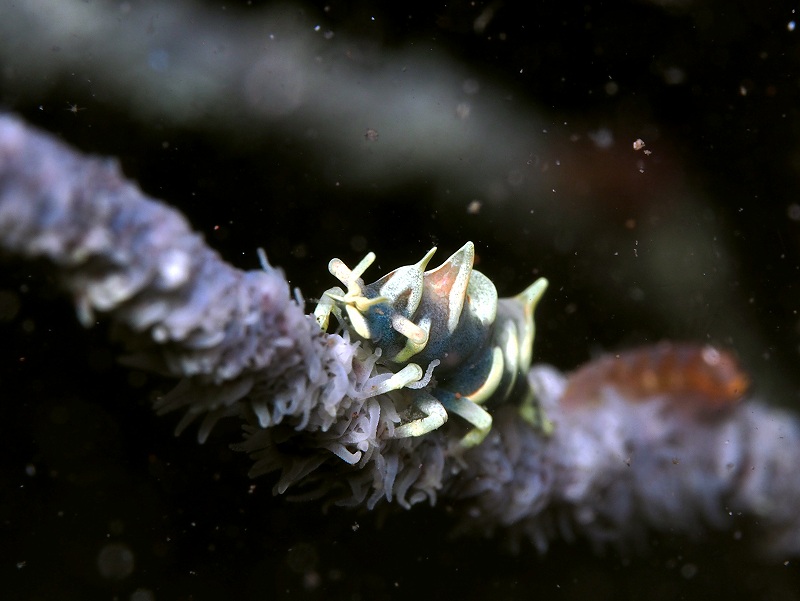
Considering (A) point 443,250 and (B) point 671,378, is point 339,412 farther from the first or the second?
(B) point 671,378

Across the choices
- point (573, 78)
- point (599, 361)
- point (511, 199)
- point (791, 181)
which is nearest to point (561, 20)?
point (573, 78)

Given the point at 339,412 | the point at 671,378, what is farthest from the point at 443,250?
the point at 671,378

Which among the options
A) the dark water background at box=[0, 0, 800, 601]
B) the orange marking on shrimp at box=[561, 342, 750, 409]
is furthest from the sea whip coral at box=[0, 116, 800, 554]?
the dark water background at box=[0, 0, 800, 601]

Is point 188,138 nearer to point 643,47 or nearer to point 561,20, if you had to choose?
point 561,20

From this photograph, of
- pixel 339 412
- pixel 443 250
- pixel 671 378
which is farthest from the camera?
pixel 671 378

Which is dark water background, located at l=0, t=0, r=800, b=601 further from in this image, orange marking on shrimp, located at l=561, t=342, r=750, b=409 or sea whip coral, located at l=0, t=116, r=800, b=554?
sea whip coral, located at l=0, t=116, r=800, b=554

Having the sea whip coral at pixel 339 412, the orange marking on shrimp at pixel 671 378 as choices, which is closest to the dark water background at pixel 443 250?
the orange marking on shrimp at pixel 671 378
